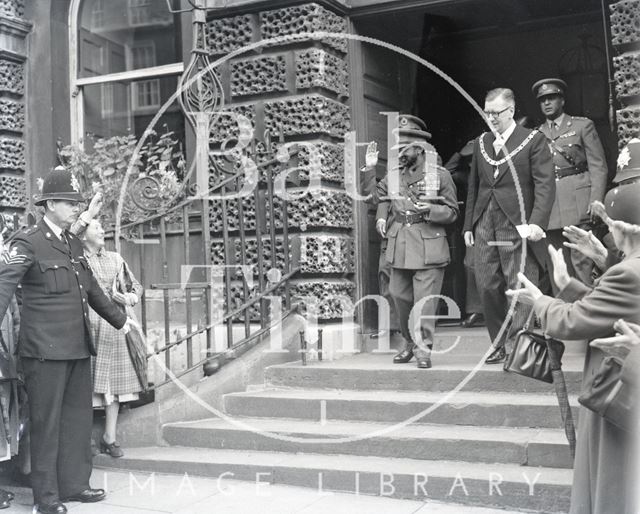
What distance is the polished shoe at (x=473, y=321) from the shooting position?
8.62 m

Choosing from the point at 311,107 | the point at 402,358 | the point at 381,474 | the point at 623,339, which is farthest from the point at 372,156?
the point at 623,339

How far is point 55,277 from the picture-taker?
553 cm

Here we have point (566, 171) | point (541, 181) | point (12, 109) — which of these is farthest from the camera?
point (12, 109)

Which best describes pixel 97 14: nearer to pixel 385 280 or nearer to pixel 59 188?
pixel 385 280

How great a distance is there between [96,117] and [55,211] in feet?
15.1

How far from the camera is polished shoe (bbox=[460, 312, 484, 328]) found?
28.3ft

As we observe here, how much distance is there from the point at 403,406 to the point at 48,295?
2594 mm

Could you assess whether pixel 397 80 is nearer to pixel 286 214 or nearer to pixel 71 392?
pixel 286 214

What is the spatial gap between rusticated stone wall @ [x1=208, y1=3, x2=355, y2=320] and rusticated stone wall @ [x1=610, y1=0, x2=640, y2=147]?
2608mm

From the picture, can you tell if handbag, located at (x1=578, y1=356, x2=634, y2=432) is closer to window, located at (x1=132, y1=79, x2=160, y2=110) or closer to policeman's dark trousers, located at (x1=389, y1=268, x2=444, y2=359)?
policeman's dark trousers, located at (x1=389, y1=268, x2=444, y2=359)

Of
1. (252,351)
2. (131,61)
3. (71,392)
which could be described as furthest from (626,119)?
(131,61)

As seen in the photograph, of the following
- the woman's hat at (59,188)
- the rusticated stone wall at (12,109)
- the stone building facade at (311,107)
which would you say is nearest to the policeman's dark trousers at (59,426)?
the woman's hat at (59,188)

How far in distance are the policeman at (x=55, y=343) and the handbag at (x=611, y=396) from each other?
132 inches

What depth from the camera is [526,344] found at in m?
4.48
